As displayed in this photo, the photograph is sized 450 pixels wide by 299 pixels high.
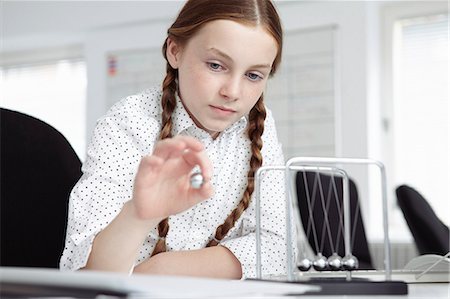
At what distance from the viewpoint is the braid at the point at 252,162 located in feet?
4.54

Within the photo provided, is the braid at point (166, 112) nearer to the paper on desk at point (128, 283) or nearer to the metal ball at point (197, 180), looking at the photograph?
the metal ball at point (197, 180)

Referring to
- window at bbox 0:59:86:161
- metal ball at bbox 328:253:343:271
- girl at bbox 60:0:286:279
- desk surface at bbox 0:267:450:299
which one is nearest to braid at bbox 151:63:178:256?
girl at bbox 60:0:286:279

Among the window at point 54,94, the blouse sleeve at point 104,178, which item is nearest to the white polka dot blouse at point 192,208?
the blouse sleeve at point 104,178

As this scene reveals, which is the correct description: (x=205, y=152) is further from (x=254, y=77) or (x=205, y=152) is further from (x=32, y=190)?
(x=32, y=190)

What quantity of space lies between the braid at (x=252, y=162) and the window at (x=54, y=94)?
133 inches

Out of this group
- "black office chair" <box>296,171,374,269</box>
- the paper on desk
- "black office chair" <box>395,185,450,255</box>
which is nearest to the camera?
the paper on desk

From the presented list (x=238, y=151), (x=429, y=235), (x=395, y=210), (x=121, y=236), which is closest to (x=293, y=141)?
(x=395, y=210)

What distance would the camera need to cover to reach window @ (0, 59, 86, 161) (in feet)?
15.9

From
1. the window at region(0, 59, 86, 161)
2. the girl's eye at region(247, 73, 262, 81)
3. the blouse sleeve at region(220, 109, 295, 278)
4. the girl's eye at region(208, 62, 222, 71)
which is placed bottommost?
the blouse sleeve at region(220, 109, 295, 278)

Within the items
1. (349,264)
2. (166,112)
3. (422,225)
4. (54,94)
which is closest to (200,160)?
(349,264)

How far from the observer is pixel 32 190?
53.6 inches

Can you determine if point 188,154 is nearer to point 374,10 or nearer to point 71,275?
point 71,275

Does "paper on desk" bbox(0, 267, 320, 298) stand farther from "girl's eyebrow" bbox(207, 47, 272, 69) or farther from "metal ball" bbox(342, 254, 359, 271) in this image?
"girl's eyebrow" bbox(207, 47, 272, 69)

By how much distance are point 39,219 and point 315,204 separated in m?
1.46
